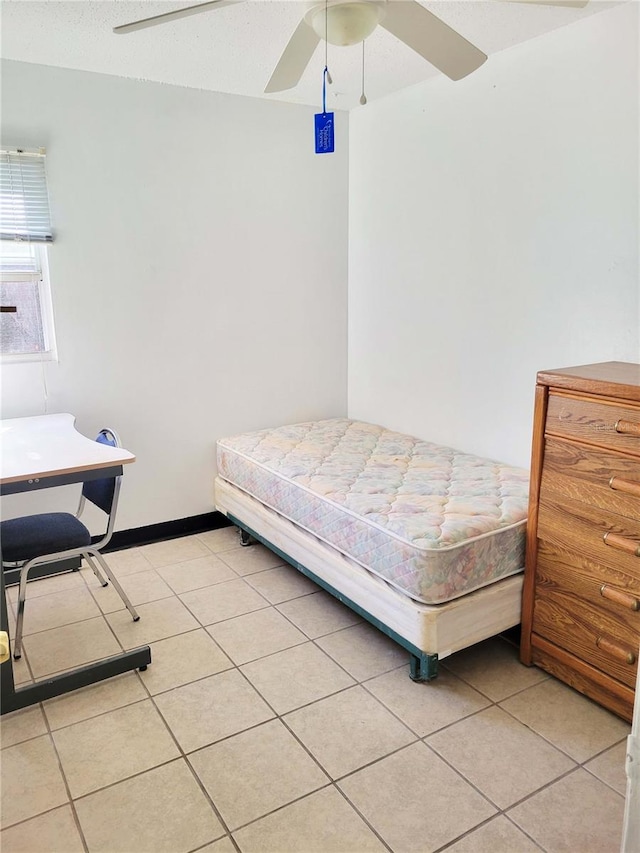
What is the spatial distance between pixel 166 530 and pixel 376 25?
8.66 ft

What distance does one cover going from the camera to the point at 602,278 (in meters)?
2.39

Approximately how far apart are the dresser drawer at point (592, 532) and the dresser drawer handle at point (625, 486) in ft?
0.27

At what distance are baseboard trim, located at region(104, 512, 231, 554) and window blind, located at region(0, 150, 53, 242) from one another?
156 centimetres

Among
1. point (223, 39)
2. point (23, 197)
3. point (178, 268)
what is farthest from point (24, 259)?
point (223, 39)

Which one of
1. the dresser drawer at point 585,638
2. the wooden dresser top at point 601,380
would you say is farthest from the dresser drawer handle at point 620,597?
the wooden dresser top at point 601,380

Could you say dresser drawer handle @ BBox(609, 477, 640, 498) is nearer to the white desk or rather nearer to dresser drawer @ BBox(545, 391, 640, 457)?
dresser drawer @ BBox(545, 391, 640, 457)

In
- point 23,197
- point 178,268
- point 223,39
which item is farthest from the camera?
point 178,268

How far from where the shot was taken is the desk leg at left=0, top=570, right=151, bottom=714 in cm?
198

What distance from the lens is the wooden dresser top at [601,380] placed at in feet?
5.90

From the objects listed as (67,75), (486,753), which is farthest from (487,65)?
(486,753)

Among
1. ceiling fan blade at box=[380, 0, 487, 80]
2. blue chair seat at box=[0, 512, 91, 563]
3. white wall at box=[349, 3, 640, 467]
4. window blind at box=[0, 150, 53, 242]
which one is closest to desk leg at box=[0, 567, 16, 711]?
blue chair seat at box=[0, 512, 91, 563]

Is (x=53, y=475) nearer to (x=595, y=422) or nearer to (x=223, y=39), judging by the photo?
(x=595, y=422)

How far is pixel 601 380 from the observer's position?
1.88 meters

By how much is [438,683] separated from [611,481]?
0.94 m
